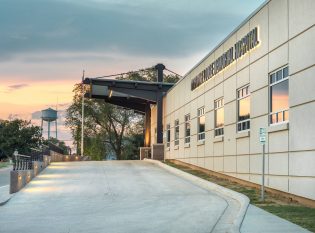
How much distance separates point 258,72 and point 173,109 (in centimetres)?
2216

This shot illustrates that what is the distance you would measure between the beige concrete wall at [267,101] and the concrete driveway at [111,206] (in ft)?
7.90

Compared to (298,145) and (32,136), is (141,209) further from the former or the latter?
(32,136)

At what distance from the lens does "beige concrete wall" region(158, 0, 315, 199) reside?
1695cm

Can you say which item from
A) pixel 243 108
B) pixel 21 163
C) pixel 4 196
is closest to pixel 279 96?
pixel 243 108

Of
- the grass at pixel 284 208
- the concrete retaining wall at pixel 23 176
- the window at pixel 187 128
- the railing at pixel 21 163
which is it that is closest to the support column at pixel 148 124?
the window at pixel 187 128

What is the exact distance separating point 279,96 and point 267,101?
1.27 meters

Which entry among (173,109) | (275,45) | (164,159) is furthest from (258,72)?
(164,159)

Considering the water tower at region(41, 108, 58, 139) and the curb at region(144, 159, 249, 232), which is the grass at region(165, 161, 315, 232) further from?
the water tower at region(41, 108, 58, 139)

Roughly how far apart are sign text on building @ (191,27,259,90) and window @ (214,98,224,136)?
5.47 feet

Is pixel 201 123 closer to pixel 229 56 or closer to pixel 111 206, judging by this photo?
pixel 229 56

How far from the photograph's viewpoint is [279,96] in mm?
19578

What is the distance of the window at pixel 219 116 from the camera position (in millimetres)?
28281

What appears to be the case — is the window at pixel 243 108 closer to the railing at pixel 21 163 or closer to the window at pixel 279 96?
the window at pixel 279 96

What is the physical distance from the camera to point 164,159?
4675 cm
